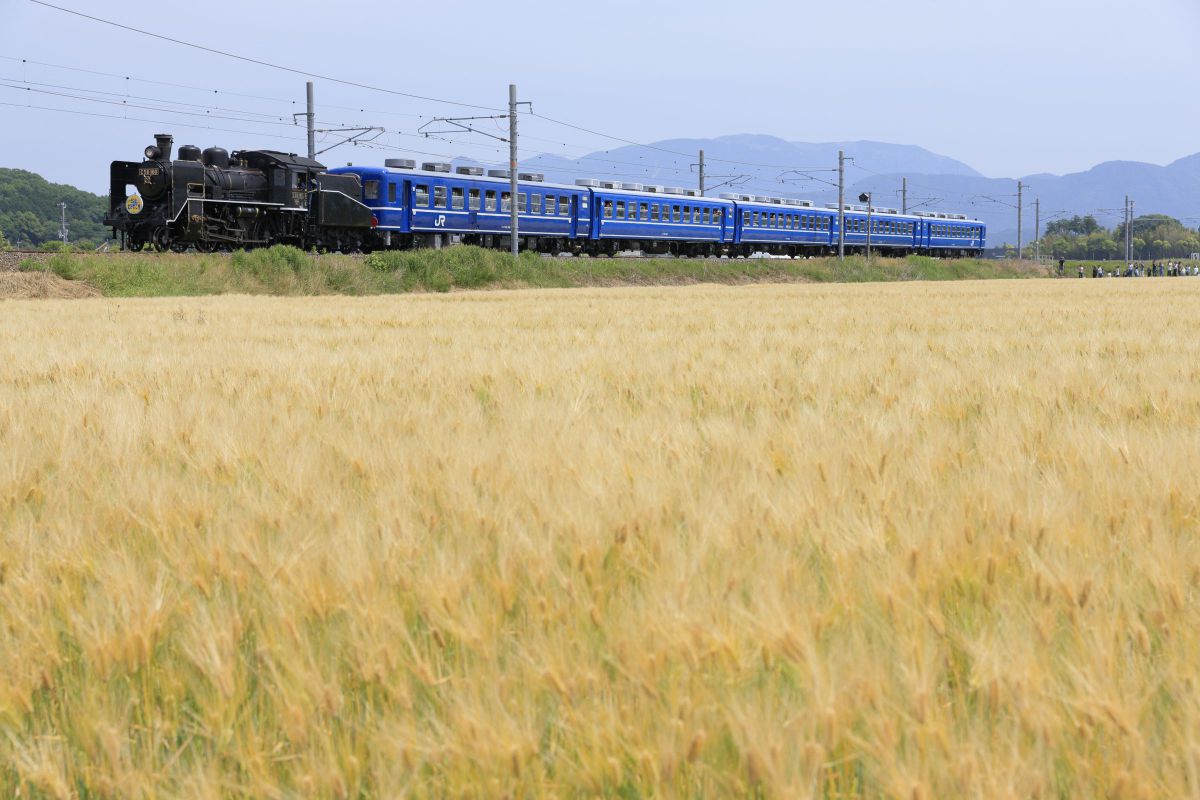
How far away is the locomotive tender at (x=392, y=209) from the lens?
31.3 metres

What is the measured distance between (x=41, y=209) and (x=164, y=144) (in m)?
86.6

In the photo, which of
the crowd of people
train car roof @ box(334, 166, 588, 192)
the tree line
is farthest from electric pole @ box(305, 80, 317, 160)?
the tree line

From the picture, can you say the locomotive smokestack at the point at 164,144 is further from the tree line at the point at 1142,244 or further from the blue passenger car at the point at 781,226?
the tree line at the point at 1142,244

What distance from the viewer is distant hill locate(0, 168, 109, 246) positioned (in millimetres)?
99562

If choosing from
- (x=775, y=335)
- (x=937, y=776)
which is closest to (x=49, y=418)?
(x=937, y=776)

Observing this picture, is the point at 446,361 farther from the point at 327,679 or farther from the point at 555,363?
the point at 327,679

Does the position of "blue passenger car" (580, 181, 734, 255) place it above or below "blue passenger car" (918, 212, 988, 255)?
below

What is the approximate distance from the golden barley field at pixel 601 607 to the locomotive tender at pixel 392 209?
97.9ft

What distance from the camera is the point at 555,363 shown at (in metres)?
6.82

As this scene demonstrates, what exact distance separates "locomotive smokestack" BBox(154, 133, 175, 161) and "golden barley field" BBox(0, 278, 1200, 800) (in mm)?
30050

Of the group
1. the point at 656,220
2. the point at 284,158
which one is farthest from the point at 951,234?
the point at 284,158

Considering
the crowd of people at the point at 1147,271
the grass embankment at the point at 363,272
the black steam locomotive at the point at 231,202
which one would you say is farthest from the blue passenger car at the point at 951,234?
the black steam locomotive at the point at 231,202

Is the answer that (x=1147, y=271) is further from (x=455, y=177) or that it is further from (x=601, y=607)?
(x=601, y=607)

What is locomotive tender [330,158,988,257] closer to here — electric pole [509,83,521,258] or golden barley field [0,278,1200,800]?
electric pole [509,83,521,258]
